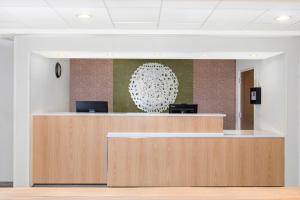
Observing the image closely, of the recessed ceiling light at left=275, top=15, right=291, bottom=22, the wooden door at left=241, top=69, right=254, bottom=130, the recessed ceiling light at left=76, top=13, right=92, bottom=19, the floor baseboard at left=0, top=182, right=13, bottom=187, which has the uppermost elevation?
the recessed ceiling light at left=275, top=15, right=291, bottom=22

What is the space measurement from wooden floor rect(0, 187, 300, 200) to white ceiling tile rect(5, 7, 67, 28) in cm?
221

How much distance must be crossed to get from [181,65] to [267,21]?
4270 millimetres

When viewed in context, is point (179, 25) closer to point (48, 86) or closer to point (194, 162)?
point (194, 162)

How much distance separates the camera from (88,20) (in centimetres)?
440

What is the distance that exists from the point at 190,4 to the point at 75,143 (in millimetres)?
3276

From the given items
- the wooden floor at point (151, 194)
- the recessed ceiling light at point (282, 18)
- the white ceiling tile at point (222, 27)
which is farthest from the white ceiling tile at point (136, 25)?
the wooden floor at point (151, 194)

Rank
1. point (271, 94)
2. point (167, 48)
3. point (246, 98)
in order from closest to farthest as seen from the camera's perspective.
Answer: point (167, 48) → point (271, 94) → point (246, 98)

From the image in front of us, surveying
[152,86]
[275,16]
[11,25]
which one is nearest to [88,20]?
[11,25]

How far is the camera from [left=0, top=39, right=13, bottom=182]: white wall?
5.95 metres

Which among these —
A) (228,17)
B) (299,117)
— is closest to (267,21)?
(228,17)

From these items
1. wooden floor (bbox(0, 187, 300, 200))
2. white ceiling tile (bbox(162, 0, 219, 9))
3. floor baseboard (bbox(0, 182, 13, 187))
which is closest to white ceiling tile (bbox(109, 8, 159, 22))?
white ceiling tile (bbox(162, 0, 219, 9))

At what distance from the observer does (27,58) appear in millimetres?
5500

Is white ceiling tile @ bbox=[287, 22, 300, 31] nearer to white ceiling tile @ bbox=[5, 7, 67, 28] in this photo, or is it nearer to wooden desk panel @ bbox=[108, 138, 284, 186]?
wooden desk panel @ bbox=[108, 138, 284, 186]

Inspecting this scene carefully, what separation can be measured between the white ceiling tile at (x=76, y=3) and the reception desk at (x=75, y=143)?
2.52 metres
